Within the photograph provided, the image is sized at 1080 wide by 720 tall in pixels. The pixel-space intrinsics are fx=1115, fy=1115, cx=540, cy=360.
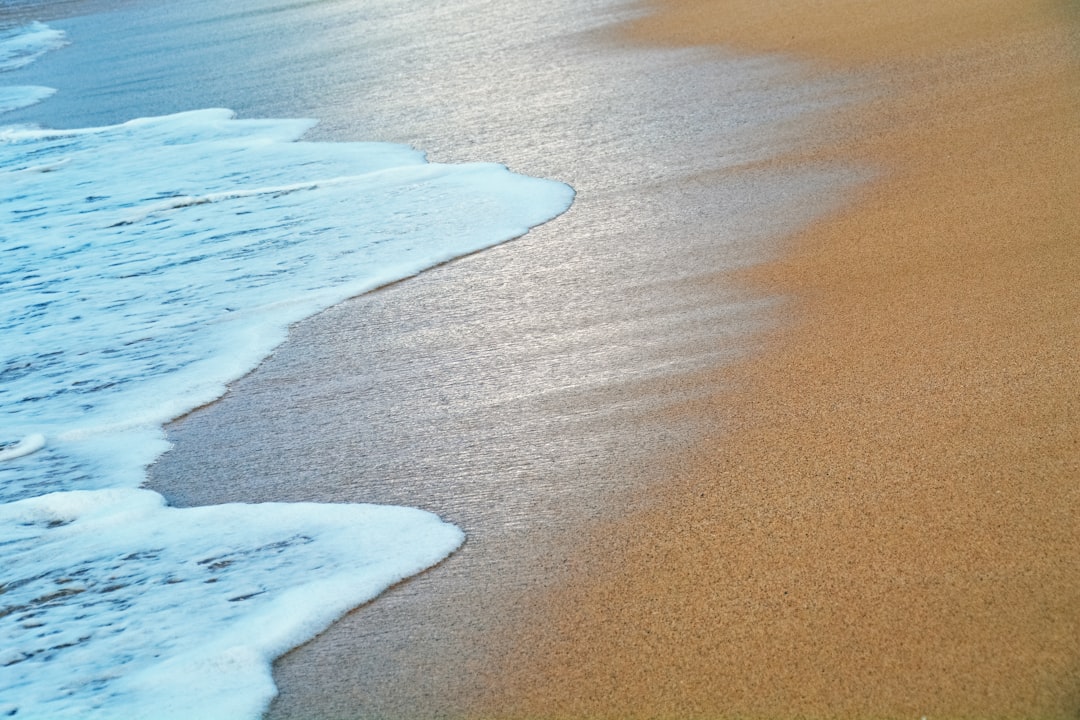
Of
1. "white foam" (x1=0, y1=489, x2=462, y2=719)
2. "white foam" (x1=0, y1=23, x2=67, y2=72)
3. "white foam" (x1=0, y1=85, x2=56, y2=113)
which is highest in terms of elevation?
"white foam" (x1=0, y1=23, x2=67, y2=72)

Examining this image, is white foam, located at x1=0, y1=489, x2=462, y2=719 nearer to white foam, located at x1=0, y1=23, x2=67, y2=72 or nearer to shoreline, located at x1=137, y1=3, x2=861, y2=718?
shoreline, located at x1=137, y1=3, x2=861, y2=718

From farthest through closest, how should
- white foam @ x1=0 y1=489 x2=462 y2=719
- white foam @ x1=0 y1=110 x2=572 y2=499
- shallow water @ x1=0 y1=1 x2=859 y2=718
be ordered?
white foam @ x1=0 y1=110 x2=572 y2=499 → shallow water @ x1=0 y1=1 x2=859 y2=718 → white foam @ x1=0 y1=489 x2=462 y2=719

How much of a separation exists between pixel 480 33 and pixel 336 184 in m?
3.34

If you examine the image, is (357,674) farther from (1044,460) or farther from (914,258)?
(914,258)

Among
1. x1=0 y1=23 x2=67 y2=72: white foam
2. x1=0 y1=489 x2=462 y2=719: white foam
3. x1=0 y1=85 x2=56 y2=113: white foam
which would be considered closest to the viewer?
x1=0 y1=489 x2=462 y2=719: white foam

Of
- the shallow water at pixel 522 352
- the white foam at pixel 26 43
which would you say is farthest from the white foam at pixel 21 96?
the shallow water at pixel 522 352

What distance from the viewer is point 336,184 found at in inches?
233

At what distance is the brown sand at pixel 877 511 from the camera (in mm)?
2041

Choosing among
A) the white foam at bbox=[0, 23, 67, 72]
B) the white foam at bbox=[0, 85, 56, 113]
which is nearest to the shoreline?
the white foam at bbox=[0, 85, 56, 113]

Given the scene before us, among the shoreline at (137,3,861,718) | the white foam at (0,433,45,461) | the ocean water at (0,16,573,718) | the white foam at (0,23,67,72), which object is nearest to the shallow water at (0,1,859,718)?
the shoreline at (137,3,861,718)

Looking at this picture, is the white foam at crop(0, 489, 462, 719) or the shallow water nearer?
the white foam at crop(0, 489, 462, 719)

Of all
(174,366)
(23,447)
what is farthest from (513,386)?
(23,447)

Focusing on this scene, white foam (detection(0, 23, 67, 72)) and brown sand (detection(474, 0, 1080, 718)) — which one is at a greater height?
white foam (detection(0, 23, 67, 72))

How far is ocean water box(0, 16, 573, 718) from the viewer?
8.19 feet
